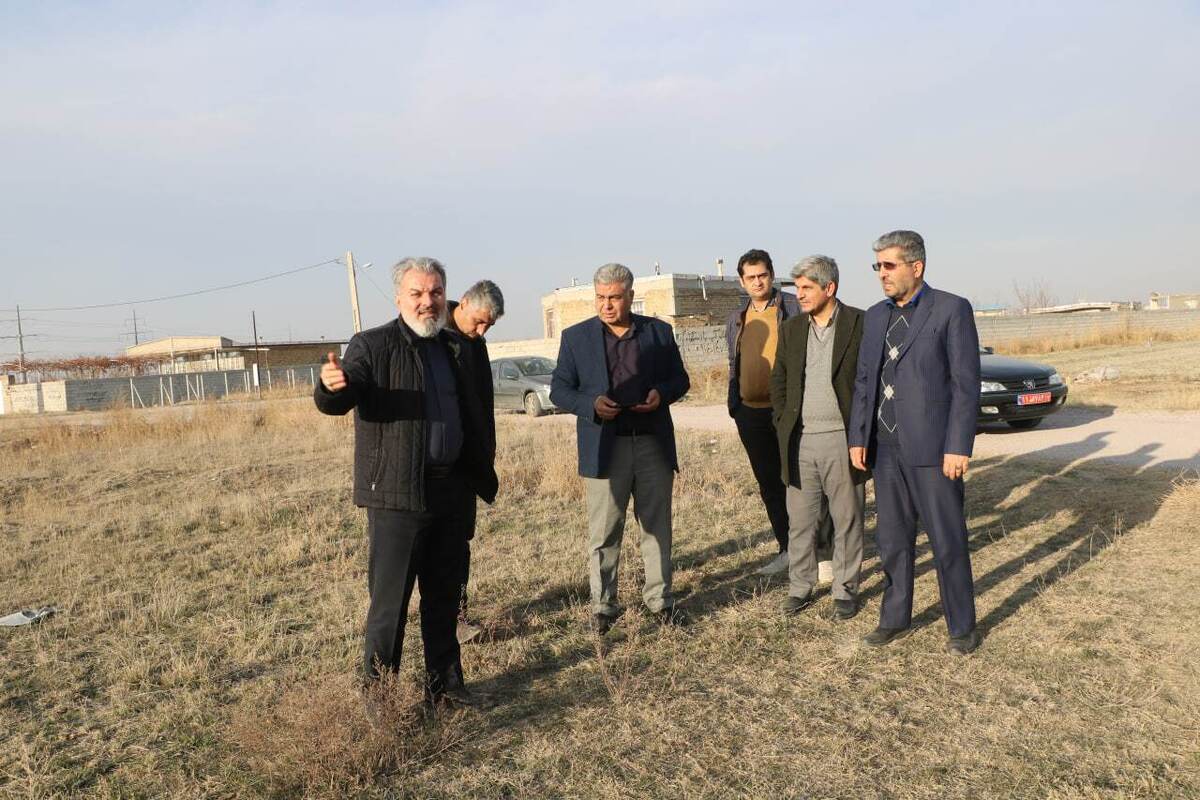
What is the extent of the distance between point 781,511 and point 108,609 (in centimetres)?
418

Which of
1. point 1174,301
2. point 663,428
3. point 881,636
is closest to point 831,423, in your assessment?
point 663,428

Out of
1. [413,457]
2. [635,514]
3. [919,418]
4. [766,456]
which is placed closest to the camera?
[413,457]

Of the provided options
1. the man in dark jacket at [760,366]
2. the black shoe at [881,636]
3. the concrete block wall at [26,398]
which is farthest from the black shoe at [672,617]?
the concrete block wall at [26,398]

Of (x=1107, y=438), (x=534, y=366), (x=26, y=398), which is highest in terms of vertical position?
(x=26, y=398)

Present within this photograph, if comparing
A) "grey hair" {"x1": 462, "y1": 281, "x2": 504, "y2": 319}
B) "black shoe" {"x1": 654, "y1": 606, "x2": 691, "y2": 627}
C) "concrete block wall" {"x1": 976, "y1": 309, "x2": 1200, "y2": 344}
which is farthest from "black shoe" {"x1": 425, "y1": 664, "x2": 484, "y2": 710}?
"concrete block wall" {"x1": 976, "y1": 309, "x2": 1200, "y2": 344}

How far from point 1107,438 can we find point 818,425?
6.78 metres

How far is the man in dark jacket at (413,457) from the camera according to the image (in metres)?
3.17

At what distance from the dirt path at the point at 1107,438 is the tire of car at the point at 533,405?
18.2 ft

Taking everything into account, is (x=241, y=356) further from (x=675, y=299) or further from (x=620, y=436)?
(x=620, y=436)

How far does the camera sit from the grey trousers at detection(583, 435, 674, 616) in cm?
438

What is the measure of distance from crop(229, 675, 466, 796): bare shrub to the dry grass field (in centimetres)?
1

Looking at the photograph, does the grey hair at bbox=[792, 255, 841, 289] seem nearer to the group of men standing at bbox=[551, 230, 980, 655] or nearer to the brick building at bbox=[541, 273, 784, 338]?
the group of men standing at bbox=[551, 230, 980, 655]

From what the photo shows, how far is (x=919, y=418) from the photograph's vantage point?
3842 millimetres

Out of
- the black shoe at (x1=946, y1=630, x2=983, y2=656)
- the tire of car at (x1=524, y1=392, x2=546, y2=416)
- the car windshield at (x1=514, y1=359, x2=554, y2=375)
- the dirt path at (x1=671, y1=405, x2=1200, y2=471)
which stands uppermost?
the car windshield at (x1=514, y1=359, x2=554, y2=375)
